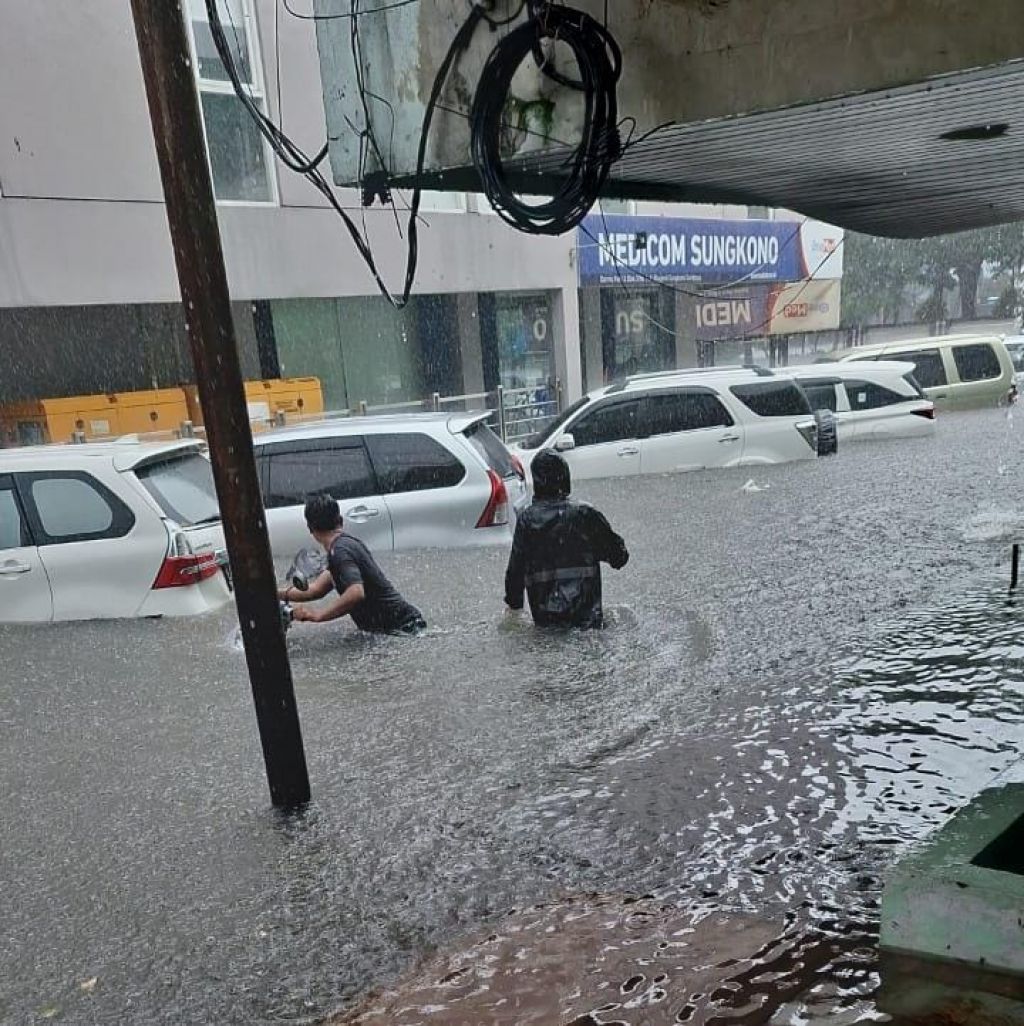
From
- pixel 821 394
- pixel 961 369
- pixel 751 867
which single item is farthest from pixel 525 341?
pixel 751 867

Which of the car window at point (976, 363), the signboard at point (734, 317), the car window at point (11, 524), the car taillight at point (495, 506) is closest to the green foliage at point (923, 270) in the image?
the signboard at point (734, 317)

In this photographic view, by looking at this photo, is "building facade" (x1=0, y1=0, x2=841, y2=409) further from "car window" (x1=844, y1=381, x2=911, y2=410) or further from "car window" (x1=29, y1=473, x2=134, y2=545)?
"car window" (x1=29, y1=473, x2=134, y2=545)

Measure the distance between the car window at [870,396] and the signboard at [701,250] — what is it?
266 cm

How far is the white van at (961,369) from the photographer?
1716cm

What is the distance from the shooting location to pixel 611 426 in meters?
12.4

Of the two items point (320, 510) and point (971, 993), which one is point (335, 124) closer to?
point (320, 510)

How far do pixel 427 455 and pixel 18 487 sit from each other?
10.3 ft

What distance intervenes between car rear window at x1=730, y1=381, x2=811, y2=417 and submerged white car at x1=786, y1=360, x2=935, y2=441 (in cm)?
132

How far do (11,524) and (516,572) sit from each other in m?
3.73

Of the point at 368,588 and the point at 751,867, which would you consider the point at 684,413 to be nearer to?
the point at 368,588

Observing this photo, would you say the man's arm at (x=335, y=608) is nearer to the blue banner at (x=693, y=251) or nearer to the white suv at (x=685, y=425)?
the white suv at (x=685, y=425)

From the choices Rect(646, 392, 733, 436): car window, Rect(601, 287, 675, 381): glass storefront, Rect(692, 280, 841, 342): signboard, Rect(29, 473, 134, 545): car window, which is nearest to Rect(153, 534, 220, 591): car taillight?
Rect(29, 473, 134, 545): car window

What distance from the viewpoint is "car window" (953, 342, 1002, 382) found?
17.2 metres

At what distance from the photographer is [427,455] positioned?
830cm
